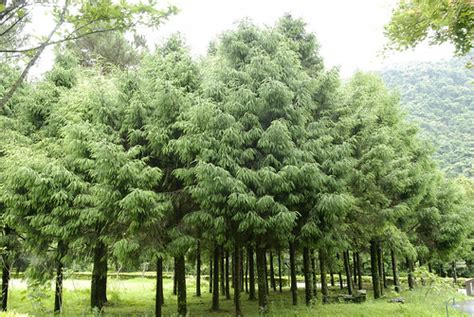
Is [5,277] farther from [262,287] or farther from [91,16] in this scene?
[91,16]

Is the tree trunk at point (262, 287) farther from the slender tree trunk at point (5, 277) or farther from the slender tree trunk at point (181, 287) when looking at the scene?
the slender tree trunk at point (5, 277)

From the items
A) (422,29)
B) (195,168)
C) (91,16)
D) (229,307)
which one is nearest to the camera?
(91,16)

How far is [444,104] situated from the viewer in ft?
231

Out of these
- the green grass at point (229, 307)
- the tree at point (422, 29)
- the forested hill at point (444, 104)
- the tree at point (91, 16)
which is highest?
the forested hill at point (444, 104)

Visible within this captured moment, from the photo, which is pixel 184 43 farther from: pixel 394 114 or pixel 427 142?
pixel 427 142

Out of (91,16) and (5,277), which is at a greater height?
(91,16)

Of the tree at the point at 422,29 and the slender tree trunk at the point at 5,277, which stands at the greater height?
the tree at the point at 422,29

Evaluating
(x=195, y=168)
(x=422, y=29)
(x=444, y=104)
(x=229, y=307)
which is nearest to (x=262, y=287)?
(x=195, y=168)

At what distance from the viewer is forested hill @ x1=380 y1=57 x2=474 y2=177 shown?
5586cm

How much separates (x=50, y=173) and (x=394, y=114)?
15206 mm

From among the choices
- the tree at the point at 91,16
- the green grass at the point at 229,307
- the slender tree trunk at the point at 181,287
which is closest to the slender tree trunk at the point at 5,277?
the green grass at the point at 229,307

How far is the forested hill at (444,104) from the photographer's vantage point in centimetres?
5586

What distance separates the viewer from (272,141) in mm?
11242

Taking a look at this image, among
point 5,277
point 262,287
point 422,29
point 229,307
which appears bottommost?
point 229,307
